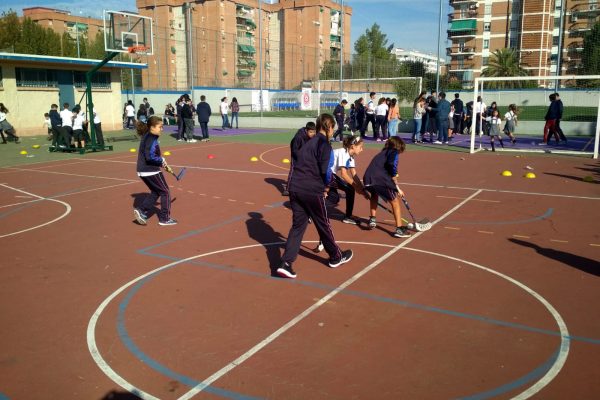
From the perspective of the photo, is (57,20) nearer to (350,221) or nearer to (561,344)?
(350,221)

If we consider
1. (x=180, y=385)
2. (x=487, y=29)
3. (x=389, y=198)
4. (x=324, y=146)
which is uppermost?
(x=487, y=29)

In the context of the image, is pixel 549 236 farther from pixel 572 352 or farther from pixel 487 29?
pixel 487 29

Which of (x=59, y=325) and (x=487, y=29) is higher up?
(x=487, y=29)

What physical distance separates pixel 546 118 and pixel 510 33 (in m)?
66.8

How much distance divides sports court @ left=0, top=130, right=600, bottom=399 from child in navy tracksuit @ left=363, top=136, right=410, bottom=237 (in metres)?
0.45

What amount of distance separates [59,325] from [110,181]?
8.60 m

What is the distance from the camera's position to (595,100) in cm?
3384

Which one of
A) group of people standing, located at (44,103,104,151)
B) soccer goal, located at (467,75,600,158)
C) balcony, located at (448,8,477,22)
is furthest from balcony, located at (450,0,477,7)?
group of people standing, located at (44,103,104,151)

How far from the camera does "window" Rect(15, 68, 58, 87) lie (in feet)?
85.4

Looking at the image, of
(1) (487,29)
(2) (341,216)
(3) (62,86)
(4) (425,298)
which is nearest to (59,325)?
(4) (425,298)

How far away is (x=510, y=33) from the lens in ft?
258

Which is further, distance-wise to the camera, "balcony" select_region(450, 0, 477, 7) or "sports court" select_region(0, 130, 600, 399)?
"balcony" select_region(450, 0, 477, 7)

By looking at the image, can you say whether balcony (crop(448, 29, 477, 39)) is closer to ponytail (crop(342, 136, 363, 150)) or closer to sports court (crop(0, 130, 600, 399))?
sports court (crop(0, 130, 600, 399))

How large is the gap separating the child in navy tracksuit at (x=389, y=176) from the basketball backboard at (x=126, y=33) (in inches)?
557
